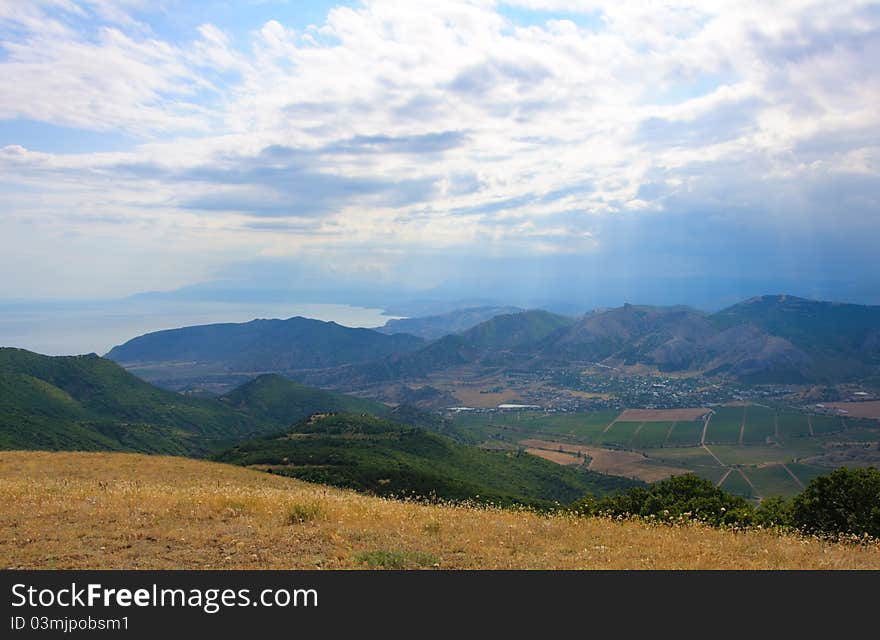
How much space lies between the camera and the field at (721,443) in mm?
120625

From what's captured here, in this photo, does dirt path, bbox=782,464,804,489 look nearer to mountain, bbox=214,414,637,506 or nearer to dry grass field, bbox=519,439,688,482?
dry grass field, bbox=519,439,688,482

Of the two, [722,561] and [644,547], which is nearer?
[722,561]

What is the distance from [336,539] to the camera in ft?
34.8

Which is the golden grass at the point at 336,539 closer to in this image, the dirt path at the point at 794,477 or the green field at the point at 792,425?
the dirt path at the point at 794,477

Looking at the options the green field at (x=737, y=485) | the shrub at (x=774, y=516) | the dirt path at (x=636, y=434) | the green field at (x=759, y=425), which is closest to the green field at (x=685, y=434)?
the dirt path at (x=636, y=434)

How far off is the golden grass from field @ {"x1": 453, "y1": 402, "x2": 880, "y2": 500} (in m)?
107

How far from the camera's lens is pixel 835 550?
11.4m

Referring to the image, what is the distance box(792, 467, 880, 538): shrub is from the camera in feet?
51.3

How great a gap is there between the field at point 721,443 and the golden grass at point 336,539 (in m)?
107

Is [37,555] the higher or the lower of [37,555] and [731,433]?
the higher
